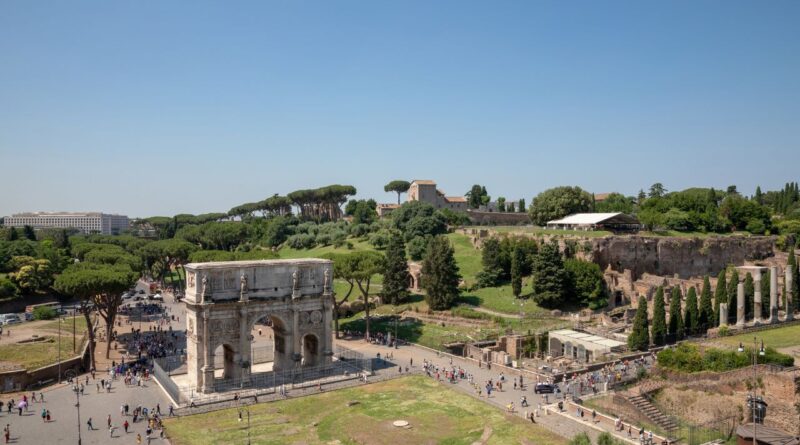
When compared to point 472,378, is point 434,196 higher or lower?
higher

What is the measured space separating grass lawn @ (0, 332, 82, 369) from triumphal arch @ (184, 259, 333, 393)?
11.3m

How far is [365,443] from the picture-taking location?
29.2 metres

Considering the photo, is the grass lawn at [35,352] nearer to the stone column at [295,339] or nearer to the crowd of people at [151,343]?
the crowd of people at [151,343]

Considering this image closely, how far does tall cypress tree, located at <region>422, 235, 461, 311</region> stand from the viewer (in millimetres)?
58938

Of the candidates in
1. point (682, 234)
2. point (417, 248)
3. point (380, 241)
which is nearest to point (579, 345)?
point (417, 248)

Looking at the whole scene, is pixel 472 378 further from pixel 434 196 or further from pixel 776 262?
pixel 434 196

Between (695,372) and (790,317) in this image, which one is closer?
(695,372)

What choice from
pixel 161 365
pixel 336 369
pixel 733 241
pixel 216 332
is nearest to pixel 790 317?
pixel 733 241

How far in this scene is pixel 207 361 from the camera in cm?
3738

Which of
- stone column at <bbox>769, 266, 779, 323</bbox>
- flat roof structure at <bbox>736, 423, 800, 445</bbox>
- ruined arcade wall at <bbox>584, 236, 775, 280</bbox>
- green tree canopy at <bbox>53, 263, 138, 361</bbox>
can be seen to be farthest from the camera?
ruined arcade wall at <bbox>584, 236, 775, 280</bbox>

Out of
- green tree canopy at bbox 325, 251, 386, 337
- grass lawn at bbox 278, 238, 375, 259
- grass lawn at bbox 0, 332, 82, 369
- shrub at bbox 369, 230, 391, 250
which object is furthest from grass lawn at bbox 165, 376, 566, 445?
grass lawn at bbox 278, 238, 375, 259

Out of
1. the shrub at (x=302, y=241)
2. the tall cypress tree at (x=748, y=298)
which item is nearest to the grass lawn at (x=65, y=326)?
the shrub at (x=302, y=241)

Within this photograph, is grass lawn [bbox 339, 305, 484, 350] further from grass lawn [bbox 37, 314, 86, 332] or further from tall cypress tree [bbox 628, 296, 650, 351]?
grass lawn [bbox 37, 314, 86, 332]

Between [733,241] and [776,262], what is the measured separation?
18.8ft
